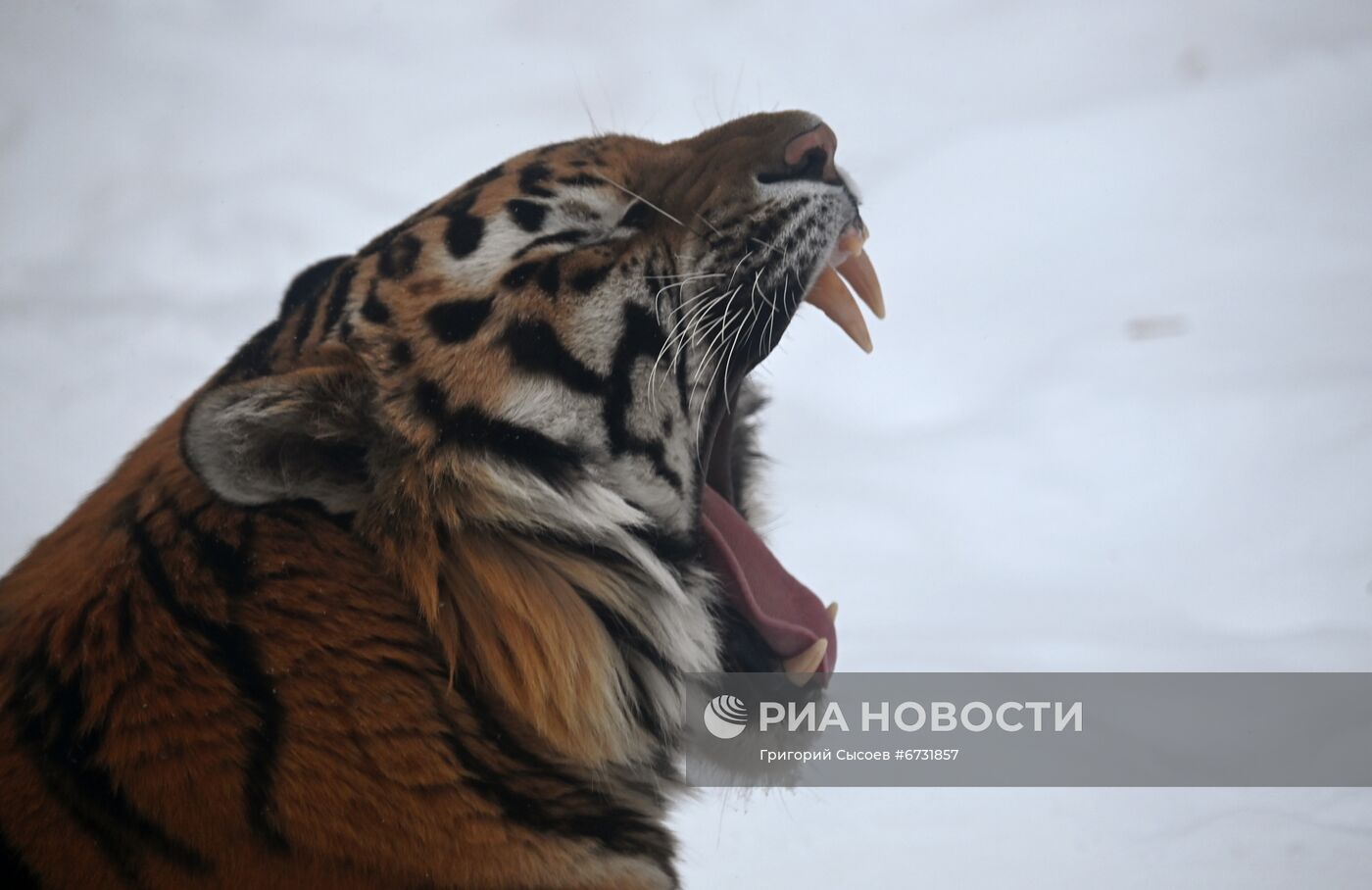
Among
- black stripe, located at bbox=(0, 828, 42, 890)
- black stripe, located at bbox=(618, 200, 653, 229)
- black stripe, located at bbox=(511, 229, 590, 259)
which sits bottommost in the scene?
black stripe, located at bbox=(0, 828, 42, 890)

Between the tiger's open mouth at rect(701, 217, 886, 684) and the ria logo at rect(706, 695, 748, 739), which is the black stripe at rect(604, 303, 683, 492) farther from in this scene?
the ria logo at rect(706, 695, 748, 739)

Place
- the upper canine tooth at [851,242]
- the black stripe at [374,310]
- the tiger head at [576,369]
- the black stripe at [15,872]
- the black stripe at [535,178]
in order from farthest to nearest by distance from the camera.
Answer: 1. the upper canine tooth at [851,242]
2. the black stripe at [535,178]
3. the black stripe at [374,310]
4. the tiger head at [576,369]
5. the black stripe at [15,872]

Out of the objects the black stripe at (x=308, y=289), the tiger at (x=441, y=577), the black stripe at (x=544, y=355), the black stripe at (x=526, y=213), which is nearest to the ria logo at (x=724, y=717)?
the tiger at (x=441, y=577)

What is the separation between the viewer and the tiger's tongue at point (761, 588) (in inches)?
56.6

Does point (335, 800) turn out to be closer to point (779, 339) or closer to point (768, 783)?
point (768, 783)

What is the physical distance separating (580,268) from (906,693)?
2.77 ft

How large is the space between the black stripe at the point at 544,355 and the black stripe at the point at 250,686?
38 cm

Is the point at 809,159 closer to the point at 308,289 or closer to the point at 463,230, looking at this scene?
the point at 463,230

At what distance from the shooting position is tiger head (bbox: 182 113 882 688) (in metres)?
1.21

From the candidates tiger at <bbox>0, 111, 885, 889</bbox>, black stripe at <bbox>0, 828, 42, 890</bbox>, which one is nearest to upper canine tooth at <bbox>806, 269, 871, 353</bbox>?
tiger at <bbox>0, 111, 885, 889</bbox>

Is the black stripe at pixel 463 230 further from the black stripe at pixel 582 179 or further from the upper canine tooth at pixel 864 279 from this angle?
the upper canine tooth at pixel 864 279

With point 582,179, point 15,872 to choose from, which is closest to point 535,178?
point 582,179

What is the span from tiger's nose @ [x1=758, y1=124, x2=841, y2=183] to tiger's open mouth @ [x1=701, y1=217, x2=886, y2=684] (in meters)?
0.09

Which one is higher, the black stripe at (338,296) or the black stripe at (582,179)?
the black stripe at (582,179)
